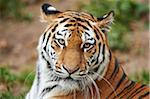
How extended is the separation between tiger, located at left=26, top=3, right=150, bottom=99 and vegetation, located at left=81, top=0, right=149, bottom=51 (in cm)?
437

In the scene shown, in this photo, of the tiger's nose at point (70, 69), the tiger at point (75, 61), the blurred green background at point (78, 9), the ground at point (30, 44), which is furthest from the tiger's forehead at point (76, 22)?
the ground at point (30, 44)

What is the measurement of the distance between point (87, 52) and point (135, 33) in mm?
5713

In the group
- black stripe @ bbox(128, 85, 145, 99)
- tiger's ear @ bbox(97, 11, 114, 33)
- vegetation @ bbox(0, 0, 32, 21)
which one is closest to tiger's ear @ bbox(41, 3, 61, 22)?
tiger's ear @ bbox(97, 11, 114, 33)

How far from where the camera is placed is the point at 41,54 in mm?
5453

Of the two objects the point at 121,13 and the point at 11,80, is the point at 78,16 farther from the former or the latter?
the point at 121,13

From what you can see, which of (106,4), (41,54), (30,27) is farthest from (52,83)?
(30,27)

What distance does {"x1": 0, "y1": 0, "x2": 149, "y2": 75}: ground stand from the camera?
1018 cm

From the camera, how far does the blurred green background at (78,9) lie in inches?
402

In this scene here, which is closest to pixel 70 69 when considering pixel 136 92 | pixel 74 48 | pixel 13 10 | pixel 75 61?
pixel 75 61

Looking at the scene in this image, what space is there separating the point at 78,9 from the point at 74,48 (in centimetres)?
576

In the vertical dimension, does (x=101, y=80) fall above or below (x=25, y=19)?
below

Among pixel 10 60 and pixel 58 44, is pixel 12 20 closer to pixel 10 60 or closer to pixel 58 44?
pixel 10 60

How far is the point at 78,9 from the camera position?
10883 mm

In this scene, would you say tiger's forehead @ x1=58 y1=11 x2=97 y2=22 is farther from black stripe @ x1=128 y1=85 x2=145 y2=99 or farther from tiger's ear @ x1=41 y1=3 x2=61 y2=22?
black stripe @ x1=128 y1=85 x2=145 y2=99
